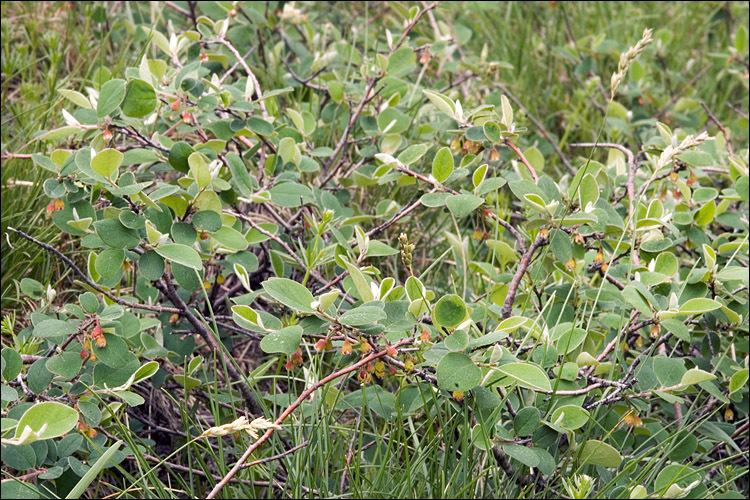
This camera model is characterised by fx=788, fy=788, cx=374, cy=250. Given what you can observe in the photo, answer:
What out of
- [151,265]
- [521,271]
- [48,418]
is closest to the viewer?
[48,418]

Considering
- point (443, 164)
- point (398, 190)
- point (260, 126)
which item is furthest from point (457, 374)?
point (398, 190)


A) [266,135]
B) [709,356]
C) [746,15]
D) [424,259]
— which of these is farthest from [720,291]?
[746,15]

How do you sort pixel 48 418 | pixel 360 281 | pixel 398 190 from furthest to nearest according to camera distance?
pixel 398 190 → pixel 360 281 → pixel 48 418

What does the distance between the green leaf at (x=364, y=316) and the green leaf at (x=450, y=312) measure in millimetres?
107

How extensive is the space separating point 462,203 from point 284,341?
483mm

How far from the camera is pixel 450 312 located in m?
1.38

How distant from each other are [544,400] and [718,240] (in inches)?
31.2

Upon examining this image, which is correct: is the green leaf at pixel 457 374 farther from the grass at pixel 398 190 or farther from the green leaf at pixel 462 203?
the green leaf at pixel 462 203

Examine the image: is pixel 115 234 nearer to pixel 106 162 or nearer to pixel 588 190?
pixel 106 162

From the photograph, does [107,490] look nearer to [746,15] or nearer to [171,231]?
[171,231]

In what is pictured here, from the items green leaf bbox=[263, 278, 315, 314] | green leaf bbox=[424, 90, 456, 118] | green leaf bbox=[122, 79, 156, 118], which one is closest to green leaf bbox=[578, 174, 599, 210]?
green leaf bbox=[424, 90, 456, 118]

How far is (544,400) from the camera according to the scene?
5.33 feet

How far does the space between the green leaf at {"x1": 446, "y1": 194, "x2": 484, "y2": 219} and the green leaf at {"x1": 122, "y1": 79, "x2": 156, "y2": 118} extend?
717 mm

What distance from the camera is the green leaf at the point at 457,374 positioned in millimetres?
1364
